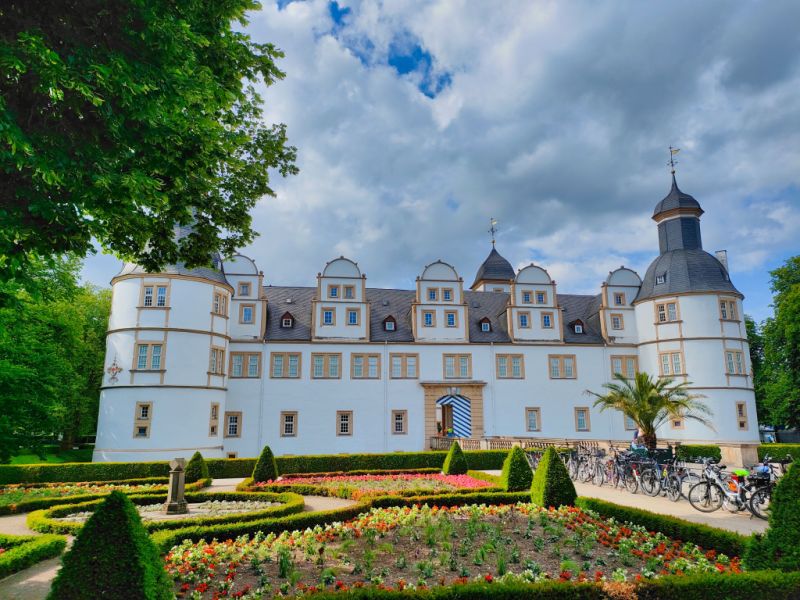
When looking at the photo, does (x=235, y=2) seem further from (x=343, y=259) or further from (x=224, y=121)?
(x=343, y=259)

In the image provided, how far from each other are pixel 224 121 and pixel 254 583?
8.33 metres

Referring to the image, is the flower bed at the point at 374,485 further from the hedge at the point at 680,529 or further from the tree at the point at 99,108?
the tree at the point at 99,108

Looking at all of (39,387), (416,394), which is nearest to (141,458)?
(39,387)

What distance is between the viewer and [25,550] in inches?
355

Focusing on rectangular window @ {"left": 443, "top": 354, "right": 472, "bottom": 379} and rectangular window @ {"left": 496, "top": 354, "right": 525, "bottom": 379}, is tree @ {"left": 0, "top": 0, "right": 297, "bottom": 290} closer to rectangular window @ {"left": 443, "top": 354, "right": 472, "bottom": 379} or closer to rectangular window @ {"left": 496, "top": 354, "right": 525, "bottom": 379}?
rectangular window @ {"left": 443, "top": 354, "right": 472, "bottom": 379}

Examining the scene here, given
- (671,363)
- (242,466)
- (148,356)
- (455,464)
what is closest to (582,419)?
(671,363)

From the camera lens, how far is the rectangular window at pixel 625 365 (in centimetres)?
3462

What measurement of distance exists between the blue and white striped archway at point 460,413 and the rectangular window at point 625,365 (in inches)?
395

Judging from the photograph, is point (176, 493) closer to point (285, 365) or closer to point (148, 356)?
point (148, 356)

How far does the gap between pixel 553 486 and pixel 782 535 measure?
20.8 ft

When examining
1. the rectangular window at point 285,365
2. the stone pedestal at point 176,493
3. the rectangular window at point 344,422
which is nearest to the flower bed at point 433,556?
the stone pedestal at point 176,493

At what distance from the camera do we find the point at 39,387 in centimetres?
→ 2245

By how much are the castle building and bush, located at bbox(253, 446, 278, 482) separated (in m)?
8.75

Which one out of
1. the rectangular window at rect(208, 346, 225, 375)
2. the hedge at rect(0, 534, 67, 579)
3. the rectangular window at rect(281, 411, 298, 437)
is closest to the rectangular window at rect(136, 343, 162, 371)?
the rectangular window at rect(208, 346, 225, 375)
